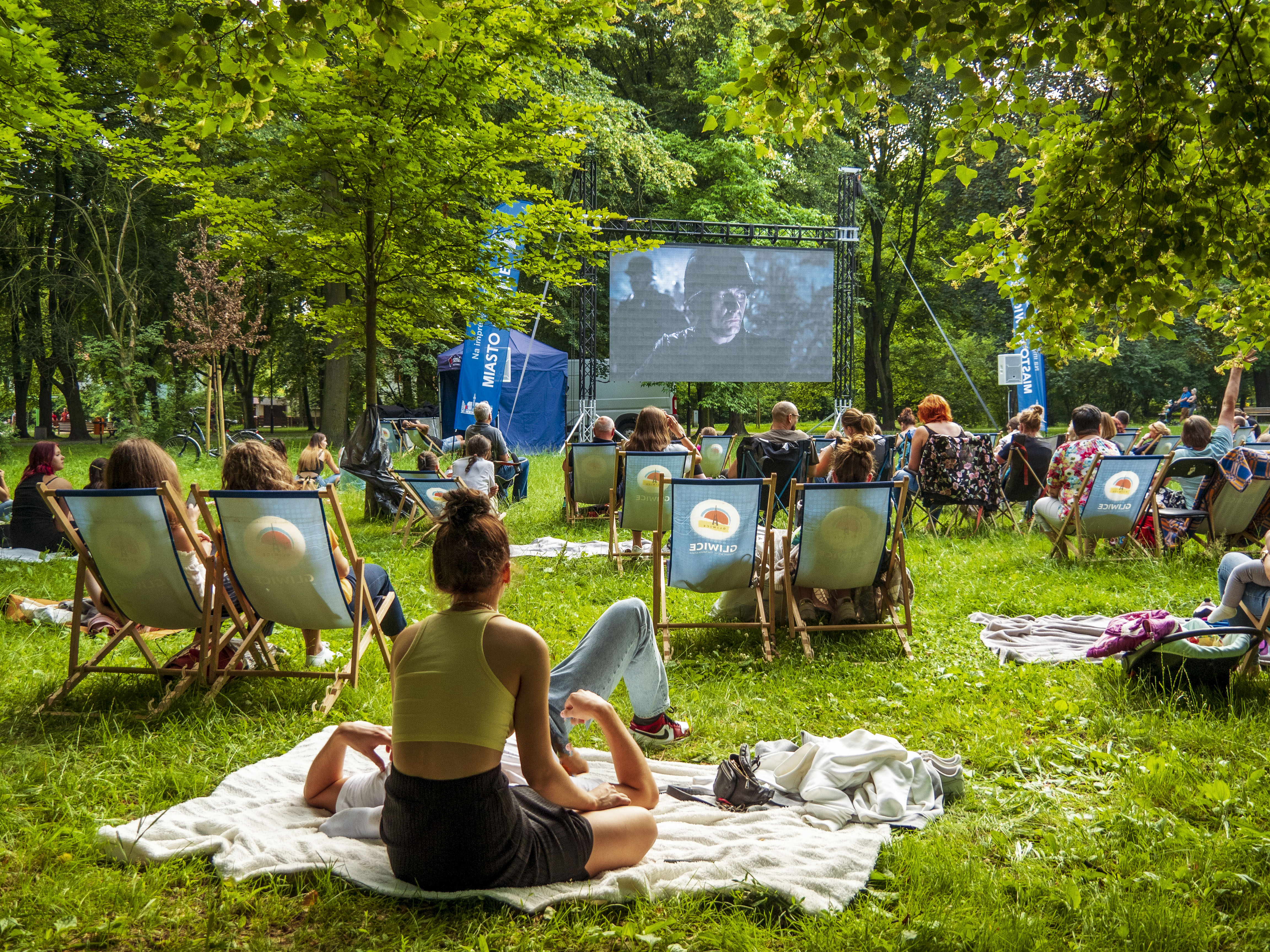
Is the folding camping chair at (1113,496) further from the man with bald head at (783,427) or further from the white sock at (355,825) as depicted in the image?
the white sock at (355,825)

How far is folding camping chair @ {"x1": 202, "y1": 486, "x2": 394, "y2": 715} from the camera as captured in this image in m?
3.63

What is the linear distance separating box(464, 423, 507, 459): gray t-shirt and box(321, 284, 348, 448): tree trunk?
6497 mm

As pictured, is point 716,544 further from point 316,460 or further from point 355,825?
point 316,460

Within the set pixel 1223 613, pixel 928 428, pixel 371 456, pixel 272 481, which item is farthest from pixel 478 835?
pixel 371 456

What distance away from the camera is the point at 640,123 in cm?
2012

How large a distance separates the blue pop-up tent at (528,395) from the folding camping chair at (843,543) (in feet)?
47.0

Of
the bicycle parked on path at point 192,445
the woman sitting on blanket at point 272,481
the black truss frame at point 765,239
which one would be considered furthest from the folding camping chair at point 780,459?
the bicycle parked on path at point 192,445

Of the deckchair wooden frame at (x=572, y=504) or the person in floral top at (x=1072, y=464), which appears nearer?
the person in floral top at (x=1072, y=464)

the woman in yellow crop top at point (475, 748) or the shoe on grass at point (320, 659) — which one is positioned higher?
the woman in yellow crop top at point (475, 748)

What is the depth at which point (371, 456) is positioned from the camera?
9.30 m

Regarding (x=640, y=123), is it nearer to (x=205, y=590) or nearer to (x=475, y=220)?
(x=475, y=220)

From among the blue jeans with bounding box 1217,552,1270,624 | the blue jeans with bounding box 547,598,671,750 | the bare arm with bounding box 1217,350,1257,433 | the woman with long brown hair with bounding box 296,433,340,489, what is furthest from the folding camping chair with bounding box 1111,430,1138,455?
the woman with long brown hair with bounding box 296,433,340,489

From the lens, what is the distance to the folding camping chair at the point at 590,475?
8695 mm

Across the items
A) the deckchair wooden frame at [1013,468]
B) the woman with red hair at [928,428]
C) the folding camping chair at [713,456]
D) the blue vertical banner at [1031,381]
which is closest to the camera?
the woman with red hair at [928,428]
